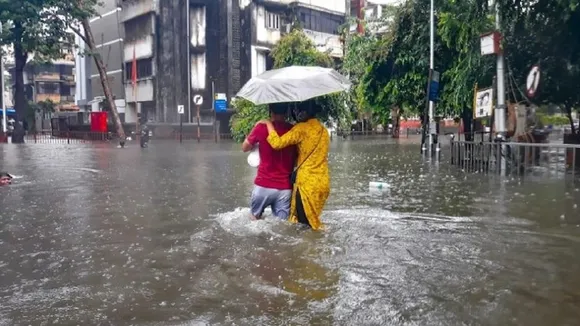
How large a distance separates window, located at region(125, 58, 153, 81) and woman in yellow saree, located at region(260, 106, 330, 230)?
40.6 m

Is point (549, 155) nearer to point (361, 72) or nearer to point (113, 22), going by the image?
point (361, 72)

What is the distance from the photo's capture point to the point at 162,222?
28.5ft

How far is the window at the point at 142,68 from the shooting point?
151 feet

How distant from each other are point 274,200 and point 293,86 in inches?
54.9

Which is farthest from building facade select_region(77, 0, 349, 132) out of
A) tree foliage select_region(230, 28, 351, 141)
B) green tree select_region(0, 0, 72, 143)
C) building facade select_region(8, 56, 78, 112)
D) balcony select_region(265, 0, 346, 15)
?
building facade select_region(8, 56, 78, 112)

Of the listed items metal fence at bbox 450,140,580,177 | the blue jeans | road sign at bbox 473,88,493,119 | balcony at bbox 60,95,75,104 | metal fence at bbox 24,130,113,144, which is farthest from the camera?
balcony at bbox 60,95,75,104

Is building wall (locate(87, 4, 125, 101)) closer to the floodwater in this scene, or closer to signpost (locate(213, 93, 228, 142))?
signpost (locate(213, 93, 228, 142))

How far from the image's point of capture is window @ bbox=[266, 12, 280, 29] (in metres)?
47.5

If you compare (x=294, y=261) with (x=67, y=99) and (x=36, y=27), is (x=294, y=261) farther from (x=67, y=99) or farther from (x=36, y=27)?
(x=67, y=99)

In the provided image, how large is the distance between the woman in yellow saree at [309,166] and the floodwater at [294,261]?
0.30 metres

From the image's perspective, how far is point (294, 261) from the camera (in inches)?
239

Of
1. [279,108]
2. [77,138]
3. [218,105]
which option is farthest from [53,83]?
[279,108]

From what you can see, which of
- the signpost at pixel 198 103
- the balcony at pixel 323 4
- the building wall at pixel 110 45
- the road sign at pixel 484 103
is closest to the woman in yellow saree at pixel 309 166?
the road sign at pixel 484 103

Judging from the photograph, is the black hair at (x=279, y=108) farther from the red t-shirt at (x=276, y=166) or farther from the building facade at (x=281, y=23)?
the building facade at (x=281, y=23)
